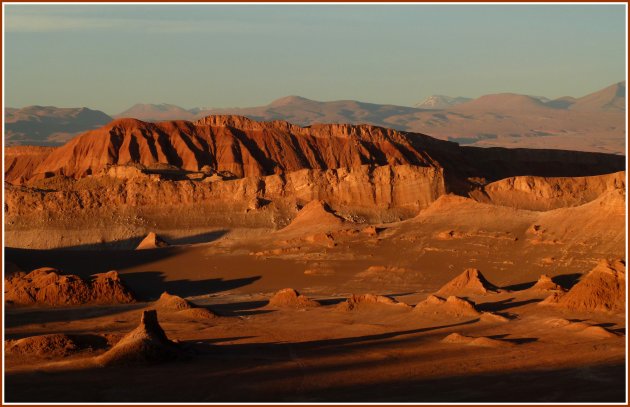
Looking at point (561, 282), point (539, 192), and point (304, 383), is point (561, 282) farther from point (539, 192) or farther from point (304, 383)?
point (539, 192)

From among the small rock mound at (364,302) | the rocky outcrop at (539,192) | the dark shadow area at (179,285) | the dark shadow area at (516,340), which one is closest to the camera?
the dark shadow area at (516,340)

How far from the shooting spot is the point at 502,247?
53.3 meters

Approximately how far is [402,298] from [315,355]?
1606 centimetres

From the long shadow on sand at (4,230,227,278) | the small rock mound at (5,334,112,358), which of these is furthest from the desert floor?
the small rock mound at (5,334,112,358)

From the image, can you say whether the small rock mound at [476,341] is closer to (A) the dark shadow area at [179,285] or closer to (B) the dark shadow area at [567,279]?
(B) the dark shadow area at [567,279]

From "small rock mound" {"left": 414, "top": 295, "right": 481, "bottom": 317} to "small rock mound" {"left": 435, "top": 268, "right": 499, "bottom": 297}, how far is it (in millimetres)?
5030

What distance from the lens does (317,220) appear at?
216ft

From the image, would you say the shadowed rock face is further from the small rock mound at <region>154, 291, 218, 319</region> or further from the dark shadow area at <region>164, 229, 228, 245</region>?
the small rock mound at <region>154, 291, 218, 319</region>

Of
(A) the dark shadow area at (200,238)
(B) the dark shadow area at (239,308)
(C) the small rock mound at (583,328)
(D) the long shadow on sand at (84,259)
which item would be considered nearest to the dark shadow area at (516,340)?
(C) the small rock mound at (583,328)

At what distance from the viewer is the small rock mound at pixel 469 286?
4241 cm

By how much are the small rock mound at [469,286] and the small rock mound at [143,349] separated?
17.2 m

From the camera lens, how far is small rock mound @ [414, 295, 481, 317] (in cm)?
3591

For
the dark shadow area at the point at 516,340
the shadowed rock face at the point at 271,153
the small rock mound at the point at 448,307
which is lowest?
the small rock mound at the point at 448,307

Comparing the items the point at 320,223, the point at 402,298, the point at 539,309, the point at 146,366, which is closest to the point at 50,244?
the point at 320,223
